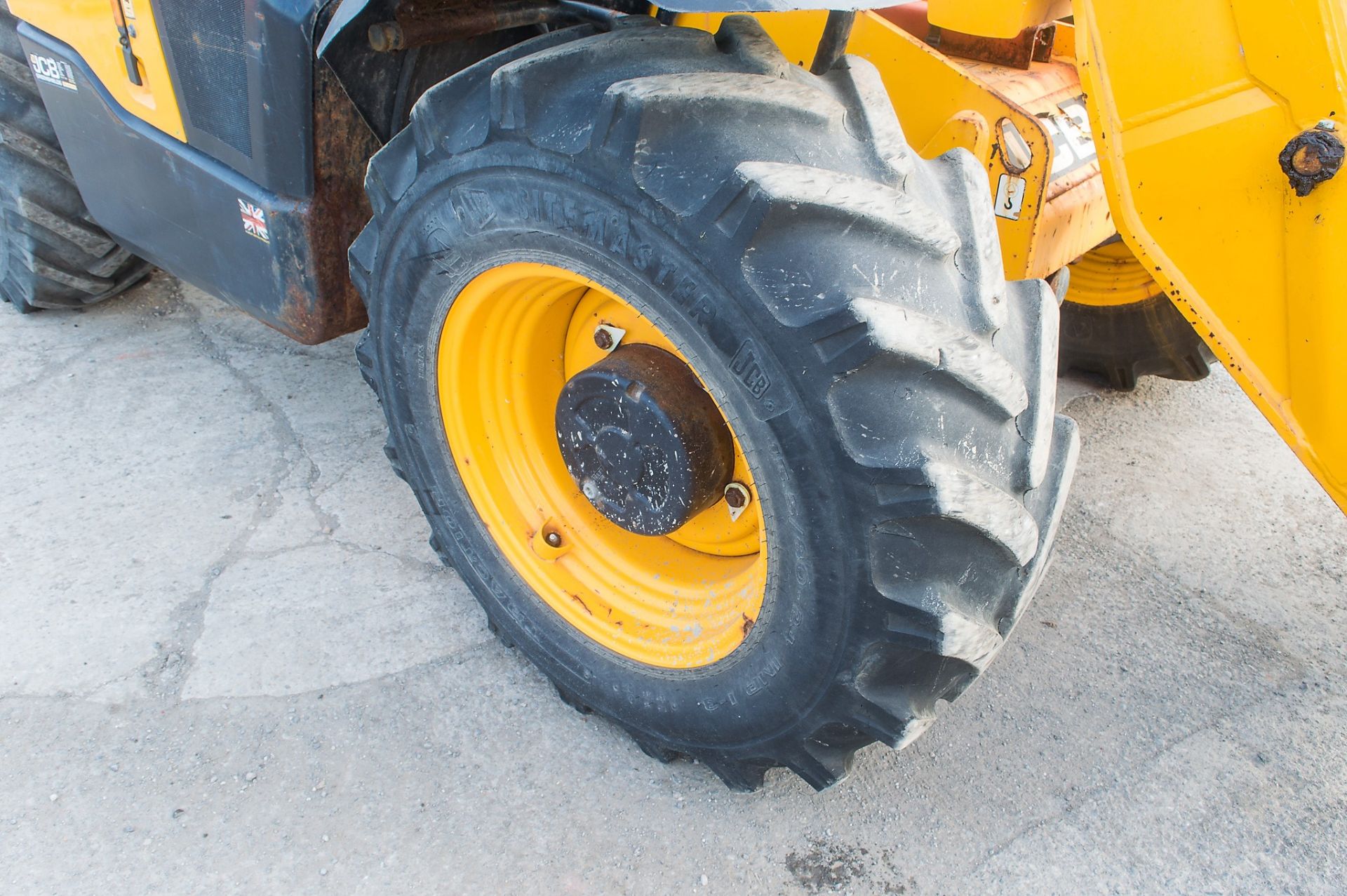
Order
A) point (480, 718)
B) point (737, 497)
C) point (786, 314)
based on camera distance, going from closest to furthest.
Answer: point (786, 314), point (737, 497), point (480, 718)

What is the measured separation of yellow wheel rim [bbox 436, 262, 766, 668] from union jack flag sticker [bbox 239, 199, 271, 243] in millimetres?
560

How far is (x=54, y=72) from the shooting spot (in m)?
2.38

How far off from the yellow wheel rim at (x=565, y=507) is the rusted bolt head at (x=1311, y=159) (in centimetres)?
90

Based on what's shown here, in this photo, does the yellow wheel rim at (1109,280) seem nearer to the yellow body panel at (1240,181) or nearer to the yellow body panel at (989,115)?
the yellow body panel at (989,115)

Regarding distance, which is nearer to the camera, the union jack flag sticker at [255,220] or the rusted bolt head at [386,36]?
the rusted bolt head at [386,36]

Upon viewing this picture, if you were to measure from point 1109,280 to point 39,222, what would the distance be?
10.3 ft

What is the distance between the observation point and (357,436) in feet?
9.35

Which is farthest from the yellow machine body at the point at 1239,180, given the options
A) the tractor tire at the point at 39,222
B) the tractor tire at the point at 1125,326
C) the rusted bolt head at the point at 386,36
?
the tractor tire at the point at 39,222

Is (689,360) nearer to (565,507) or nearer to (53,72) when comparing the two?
(565,507)

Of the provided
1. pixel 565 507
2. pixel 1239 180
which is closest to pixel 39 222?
pixel 565 507

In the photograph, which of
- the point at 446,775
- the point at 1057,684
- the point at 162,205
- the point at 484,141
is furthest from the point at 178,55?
the point at 1057,684

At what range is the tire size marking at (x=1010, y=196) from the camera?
6.11ft

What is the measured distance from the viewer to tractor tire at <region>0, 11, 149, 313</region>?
2807 millimetres

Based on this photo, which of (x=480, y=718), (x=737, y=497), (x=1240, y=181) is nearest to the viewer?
(x=1240, y=181)
